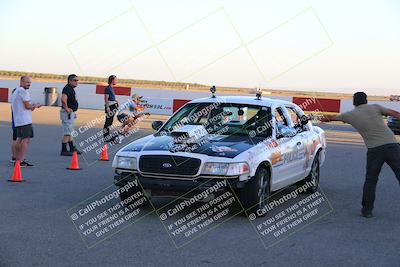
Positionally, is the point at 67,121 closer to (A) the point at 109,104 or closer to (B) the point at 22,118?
(B) the point at 22,118

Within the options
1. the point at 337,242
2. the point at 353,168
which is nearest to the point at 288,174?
the point at 337,242

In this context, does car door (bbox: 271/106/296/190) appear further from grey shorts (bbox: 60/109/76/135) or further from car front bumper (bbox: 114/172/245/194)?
grey shorts (bbox: 60/109/76/135)

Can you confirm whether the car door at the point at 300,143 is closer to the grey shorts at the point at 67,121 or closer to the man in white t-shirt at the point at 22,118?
the man in white t-shirt at the point at 22,118

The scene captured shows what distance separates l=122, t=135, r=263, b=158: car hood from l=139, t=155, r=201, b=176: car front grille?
6.2 inches

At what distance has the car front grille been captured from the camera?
8039 mm

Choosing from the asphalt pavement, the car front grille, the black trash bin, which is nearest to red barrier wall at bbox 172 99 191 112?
the black trash bin

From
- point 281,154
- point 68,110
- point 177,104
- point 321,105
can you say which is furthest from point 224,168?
point 177,104

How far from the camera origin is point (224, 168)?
7.98 m

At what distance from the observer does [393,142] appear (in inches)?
348

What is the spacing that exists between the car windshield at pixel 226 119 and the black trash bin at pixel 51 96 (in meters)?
24.9

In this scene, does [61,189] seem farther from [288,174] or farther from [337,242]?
[337,242]

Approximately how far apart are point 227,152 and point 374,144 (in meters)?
2.05

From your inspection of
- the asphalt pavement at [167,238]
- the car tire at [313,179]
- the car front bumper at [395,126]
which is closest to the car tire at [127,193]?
the asphalt pavement at [167,238]

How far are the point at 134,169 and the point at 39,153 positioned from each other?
6.80 metres
